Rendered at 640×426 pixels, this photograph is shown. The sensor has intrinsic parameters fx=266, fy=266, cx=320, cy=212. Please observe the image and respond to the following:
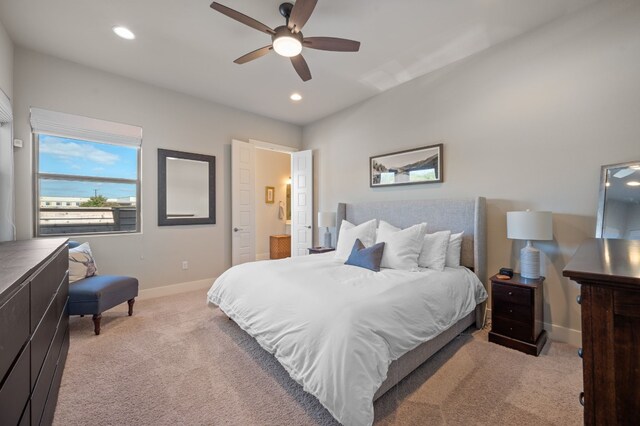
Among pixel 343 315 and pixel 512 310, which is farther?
pixel 512 310

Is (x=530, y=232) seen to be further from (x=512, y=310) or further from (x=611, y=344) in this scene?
(x=611, y=344)

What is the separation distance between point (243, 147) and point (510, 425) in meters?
4.51

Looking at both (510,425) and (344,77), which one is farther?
(344,77)

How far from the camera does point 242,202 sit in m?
4.59

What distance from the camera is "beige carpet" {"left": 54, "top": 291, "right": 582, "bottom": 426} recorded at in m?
1.61

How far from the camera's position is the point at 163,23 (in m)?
2.51

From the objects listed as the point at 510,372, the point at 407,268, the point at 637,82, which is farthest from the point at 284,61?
the point at 510,372

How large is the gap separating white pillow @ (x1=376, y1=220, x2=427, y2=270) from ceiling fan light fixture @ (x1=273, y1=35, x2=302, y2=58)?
2067 mm

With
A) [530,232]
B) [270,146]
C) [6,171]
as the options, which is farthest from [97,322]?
[530,232]

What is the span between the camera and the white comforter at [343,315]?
1.44 metres

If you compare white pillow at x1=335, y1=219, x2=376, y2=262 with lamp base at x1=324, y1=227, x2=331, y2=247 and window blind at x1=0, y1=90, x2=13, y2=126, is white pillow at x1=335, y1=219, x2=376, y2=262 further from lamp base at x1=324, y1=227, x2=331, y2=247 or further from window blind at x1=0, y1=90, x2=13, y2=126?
window blind at x1=0, y1=90, x2=13, y2=126

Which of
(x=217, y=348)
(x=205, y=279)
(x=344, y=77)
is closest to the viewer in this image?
Result: (x=217, y=348)

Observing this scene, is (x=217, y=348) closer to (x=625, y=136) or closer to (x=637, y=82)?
(x=625, y=136)

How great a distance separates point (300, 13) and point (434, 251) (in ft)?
8.13
